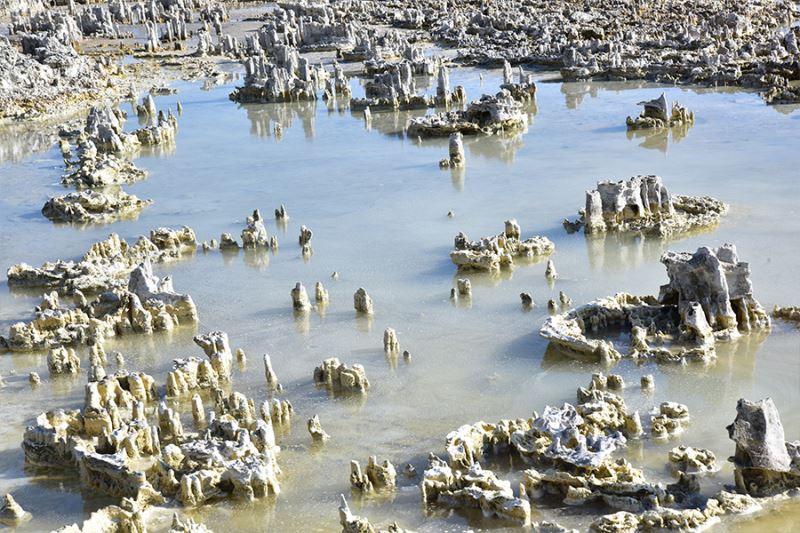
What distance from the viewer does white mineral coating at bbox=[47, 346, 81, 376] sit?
1501 centimetres

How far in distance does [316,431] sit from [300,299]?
14.2 feet

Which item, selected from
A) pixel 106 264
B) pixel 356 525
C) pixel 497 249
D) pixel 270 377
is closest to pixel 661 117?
pixel 497 249

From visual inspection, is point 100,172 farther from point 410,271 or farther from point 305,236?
point 410,271

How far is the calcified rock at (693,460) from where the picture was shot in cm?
1102

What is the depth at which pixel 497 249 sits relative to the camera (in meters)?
17.9

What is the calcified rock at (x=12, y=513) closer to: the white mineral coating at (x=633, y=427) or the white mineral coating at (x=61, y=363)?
the white mineral coating at (x=61, y=363)

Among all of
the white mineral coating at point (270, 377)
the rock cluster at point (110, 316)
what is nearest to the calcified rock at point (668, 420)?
the white mineral coating at point (270, 377)

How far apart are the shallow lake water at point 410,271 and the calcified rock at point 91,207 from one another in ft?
1.39

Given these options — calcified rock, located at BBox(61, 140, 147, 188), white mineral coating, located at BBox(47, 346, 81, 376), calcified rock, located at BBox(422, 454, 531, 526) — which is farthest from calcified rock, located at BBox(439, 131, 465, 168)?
calcified rock, located at BBox(422, 454, 531, 526)

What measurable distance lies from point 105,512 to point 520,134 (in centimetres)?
1872

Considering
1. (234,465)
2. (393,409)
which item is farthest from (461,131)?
(234,465)

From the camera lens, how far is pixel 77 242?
69.2 feet

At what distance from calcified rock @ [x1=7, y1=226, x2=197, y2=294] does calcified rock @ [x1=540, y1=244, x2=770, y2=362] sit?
7625 mm

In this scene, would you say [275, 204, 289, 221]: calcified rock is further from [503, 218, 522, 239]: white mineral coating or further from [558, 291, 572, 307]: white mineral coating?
[558, 291, 572, 307]: white mineral coating
